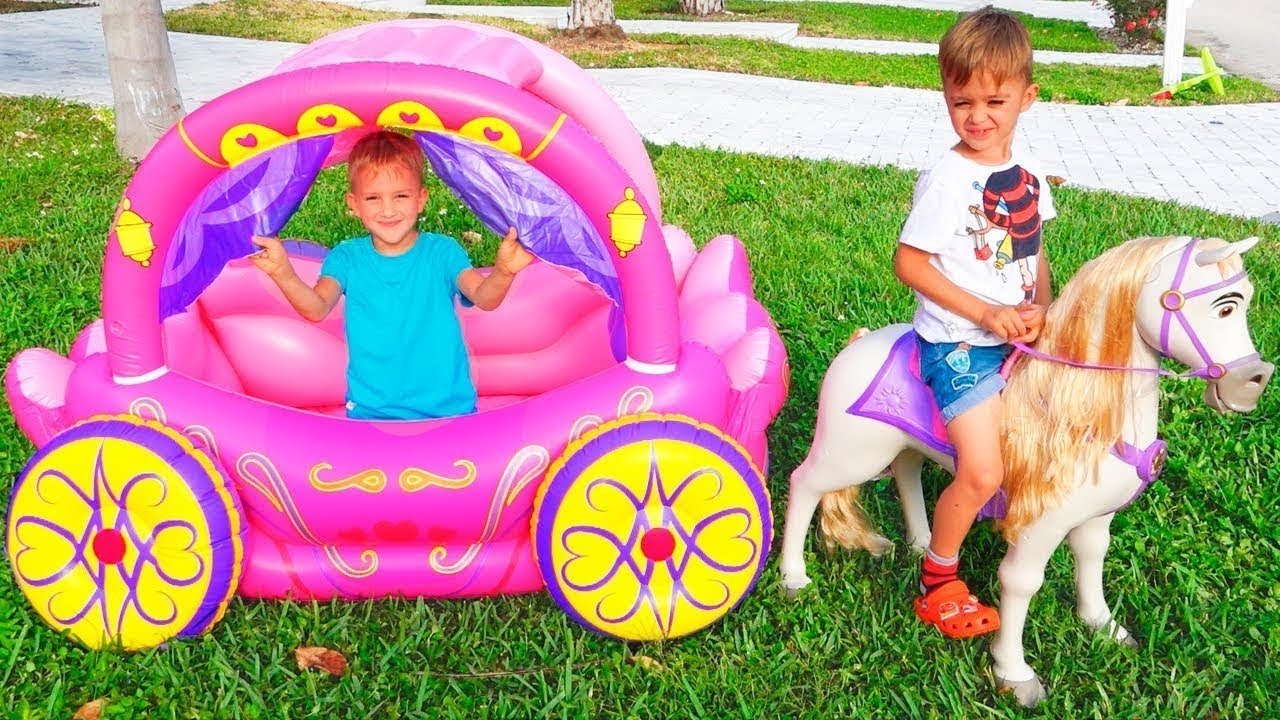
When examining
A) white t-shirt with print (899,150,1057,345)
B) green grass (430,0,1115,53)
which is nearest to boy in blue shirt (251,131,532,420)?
white t-shirt with print (899,150,1057,345)

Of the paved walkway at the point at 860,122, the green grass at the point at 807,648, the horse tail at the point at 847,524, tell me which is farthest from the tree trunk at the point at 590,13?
the horse tail at the point at 847,524

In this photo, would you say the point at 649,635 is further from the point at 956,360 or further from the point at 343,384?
the point at 343,384

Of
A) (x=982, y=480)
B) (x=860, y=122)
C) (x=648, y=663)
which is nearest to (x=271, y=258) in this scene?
(x=648, y=663)

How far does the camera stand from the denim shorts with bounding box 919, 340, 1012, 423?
2551 millimetres

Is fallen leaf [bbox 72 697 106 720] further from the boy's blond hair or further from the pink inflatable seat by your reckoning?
the boy's blond hair

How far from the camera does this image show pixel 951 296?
254 centimetres

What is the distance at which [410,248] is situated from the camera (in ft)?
10.4

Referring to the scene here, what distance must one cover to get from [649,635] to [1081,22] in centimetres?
1963

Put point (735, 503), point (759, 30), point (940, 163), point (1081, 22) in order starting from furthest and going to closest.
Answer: point (1081, 22), point (759, 30), point (735, 503), point (940, 163)

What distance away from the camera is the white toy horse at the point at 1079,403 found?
89.6 inches

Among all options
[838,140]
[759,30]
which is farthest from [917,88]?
[759,30]

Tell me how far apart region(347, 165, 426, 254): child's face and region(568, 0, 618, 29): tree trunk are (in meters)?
11.0

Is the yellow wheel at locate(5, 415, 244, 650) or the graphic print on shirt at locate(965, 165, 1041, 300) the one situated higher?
the graphic print on shirt at locate(965, 165, 1041, 300)

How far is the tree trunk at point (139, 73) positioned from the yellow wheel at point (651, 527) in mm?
5116
